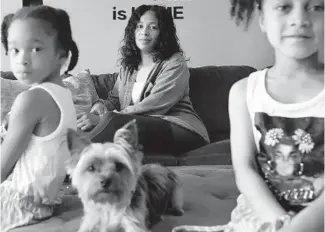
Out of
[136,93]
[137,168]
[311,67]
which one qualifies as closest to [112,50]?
[136,93]

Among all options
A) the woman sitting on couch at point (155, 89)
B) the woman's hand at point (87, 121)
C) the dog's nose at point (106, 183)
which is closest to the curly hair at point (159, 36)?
the woman sitting on couch at point (155, 89)

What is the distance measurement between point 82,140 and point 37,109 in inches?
4.0

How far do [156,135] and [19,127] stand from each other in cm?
21

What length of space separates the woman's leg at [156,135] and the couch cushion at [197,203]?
36mm

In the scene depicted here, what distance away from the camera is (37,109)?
25.2 inches

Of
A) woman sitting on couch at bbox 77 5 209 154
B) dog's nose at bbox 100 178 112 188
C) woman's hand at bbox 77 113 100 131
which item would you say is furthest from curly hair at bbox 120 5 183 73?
dog's nose at bbox 100 178 112 188

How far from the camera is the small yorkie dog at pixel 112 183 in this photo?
57cm

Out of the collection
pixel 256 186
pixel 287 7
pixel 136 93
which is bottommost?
pixel 256 186

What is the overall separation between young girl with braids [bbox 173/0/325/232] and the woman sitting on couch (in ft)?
0.42

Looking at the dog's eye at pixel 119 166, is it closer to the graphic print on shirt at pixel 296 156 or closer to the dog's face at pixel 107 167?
the dog's face at pixel 107 167

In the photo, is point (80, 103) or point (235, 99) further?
point (80, 103)

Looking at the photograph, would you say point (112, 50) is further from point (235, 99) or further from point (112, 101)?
point (235, 99)

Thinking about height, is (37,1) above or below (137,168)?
above

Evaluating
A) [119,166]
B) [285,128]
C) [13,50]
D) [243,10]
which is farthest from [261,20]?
[13,50]
